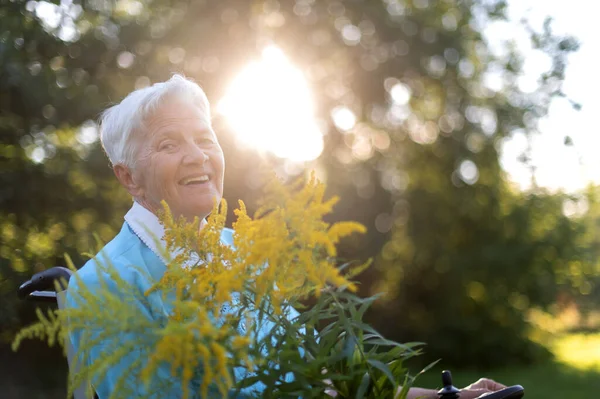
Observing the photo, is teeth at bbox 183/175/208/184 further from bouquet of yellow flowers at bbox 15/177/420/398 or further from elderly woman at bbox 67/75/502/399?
bouquet of yellow flowers at bbox 15/177/420/398

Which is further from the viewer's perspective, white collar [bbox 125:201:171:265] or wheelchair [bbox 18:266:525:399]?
white collar [bbox 125:201:171:265]

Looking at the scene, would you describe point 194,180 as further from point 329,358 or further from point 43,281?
point 329,358

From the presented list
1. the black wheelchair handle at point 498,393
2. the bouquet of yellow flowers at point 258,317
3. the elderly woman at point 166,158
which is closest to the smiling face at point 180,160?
the elderly woman at point 166,158

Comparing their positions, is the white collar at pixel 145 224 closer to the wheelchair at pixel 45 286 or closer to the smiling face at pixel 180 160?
the smiling face at pixel 180 160

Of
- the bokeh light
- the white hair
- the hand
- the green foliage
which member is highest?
the bokeh light

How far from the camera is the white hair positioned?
210cm

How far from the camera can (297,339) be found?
1409 mm

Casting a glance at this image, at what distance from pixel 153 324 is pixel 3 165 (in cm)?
816

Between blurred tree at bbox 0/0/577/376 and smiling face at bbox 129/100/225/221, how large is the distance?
21.5 feet

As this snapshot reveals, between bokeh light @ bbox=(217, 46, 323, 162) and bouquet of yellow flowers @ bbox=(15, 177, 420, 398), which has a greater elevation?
bokeh light @ bbox=(217, 46, 323, 162)

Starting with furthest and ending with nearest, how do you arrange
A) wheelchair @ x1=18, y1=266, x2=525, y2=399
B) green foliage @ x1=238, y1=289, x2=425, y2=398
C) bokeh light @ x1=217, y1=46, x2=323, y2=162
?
bokeh light @ x1=217, y1=46, x2=323, y2=162
wheelchair @ x1=18, y1=266, x2=525, y2=399
green foliage @ x1=238, y1=289, x2=425, y2=398

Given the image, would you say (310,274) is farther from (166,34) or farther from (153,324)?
(166,34)

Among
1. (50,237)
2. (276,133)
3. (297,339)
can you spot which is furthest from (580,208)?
(297,339)

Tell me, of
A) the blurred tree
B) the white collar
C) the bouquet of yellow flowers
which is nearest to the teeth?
the white collar
